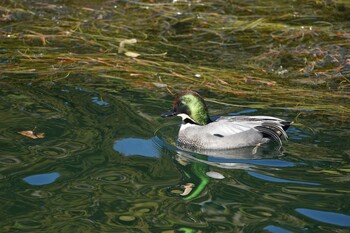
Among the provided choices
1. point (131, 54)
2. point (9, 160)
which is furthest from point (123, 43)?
point (9, 160)

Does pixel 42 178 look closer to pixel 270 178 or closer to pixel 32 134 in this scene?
pixel 32 134

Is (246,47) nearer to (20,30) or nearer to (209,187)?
(20,30)

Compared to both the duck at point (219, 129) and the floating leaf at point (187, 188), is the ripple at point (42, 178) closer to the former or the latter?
the floating leaf at point (187, 188)

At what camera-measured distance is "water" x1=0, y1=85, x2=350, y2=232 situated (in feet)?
20.6

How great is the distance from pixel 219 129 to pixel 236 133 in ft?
0.59

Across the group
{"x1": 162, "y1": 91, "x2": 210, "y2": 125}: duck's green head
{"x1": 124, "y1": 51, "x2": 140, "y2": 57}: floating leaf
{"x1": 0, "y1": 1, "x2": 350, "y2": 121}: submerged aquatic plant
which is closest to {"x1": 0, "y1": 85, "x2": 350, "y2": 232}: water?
{"x1": 162, "y1": 91, "x2": 210, "y2": 125}: duck's green head

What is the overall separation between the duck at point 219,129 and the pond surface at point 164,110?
14cm

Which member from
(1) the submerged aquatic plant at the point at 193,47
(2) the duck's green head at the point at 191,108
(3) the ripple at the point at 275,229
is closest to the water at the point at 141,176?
(3) the ripple at the point at 275,229

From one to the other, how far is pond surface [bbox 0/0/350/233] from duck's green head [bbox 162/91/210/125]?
31 centimetres

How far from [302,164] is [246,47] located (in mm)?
3765

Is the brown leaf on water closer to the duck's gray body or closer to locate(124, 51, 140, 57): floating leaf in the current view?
the duck's gray body

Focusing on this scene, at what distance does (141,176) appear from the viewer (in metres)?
7.20

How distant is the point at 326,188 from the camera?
6.89m

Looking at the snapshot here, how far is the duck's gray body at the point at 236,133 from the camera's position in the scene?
7934mm
